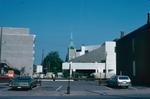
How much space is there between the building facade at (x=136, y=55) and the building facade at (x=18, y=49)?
64.0 meters

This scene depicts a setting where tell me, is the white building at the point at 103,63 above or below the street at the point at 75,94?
above

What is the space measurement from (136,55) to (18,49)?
77744 millimetres

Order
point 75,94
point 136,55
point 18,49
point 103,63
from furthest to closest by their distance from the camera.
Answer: point 18,49, point 103,63, point 136,55, point 75,94

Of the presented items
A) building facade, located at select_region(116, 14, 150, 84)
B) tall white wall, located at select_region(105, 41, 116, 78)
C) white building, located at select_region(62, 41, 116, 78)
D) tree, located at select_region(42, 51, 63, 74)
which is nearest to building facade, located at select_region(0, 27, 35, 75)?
white building, located at select_region(62, 41, 116, 78)

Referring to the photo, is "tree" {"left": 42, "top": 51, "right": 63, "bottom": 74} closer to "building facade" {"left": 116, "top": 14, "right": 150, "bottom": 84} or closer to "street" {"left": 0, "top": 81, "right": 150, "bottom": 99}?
"building facade" {"left": 116, "top": 14, "right": 150, "bottom": 84}

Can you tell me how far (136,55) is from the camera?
195ft

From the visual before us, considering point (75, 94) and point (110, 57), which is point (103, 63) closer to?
point (110, 57)

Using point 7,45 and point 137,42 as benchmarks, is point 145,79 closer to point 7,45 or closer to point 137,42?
point 137,42

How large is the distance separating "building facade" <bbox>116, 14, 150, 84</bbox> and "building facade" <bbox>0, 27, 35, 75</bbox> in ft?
210

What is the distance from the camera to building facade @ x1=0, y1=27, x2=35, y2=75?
130 metres

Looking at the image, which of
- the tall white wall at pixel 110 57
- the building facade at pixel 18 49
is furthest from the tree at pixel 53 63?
the tall white wall at pixel 110 57

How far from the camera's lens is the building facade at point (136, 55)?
5392cm

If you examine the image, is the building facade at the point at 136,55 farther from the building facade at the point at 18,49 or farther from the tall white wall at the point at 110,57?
the building facade at the point at 18,49

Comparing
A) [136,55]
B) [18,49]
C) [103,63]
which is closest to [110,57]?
[103,63]
